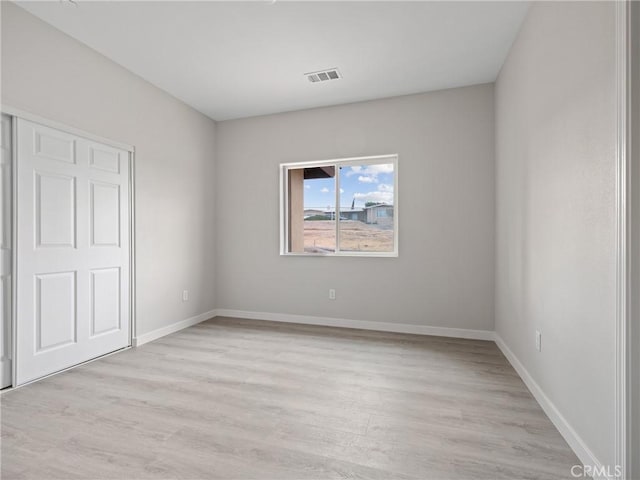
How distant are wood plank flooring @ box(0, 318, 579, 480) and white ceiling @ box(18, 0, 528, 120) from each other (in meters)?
2.86

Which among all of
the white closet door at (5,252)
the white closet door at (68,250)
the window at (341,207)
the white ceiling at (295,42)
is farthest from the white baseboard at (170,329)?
the white ceiling at (295,42)

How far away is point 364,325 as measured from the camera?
4.02 metres

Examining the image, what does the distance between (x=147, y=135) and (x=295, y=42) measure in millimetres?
1937

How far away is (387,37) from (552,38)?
1249 mm

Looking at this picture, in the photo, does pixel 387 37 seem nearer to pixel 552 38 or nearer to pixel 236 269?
pixel 552 38

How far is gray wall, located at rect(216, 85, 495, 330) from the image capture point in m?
3.60

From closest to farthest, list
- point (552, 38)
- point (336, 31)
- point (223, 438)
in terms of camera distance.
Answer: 1. point (223, 438)
2. point (552, 38)
3. point (336, 31)

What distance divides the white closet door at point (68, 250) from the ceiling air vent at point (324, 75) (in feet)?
7.00

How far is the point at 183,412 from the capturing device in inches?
81.7

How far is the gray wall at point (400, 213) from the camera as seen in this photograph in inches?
142

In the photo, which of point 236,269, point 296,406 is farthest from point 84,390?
point 236,269

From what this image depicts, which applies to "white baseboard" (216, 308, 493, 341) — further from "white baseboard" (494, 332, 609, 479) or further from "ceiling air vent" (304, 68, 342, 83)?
"ceiling air vent" (304, 68, 342, 83)

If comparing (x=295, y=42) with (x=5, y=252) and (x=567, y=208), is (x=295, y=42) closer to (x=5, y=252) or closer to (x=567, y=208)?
(x=567, y=208)

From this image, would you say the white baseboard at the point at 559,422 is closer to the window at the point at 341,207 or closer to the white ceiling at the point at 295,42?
the window at the point at 341,207
